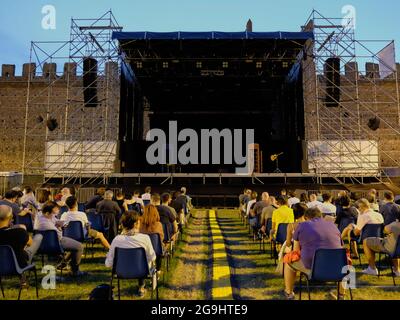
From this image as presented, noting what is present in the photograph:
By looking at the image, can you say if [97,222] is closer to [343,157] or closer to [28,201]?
[28,201]

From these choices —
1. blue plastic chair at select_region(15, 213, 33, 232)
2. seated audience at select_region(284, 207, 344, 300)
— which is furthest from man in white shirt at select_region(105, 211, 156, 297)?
blue plastic chair at select_region(15, 213, 33, 232)

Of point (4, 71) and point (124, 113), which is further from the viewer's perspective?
point (4, 71)

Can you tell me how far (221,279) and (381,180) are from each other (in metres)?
13.6

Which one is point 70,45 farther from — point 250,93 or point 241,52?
point 250,93

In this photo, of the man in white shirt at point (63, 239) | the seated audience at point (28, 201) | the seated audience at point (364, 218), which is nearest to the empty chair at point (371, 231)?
the seated audience at point (364, 218)

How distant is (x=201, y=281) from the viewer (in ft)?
16.2

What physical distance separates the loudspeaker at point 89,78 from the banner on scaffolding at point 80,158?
207cm

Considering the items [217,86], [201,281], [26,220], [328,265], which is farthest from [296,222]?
[217,86]

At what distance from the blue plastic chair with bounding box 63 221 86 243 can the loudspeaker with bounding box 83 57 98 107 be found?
11154 mm

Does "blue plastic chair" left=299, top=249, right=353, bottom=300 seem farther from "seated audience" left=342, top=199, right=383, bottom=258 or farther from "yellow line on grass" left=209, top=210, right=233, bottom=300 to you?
"seated audience" left=342, top=199, right=383, bottom=258

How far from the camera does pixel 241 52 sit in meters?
16.1

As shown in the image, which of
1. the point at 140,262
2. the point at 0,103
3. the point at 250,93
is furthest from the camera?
the point at 0,103

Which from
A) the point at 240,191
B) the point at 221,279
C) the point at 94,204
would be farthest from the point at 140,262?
the point at 240,191

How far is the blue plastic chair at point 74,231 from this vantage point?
5473 mm
